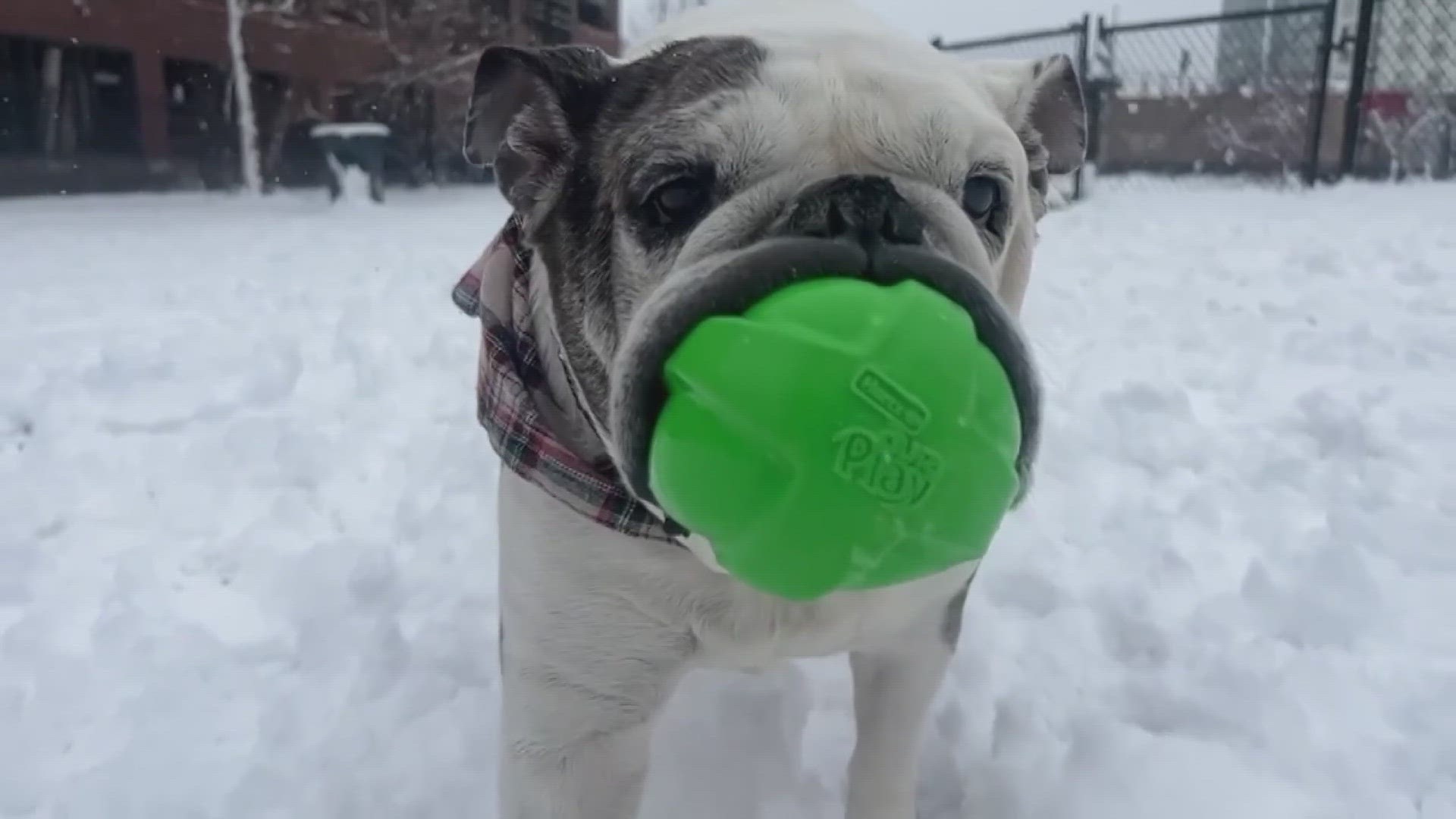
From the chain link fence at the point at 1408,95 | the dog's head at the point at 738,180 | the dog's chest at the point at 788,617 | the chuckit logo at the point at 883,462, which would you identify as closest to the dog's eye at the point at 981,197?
the dog's head at the point at 738,180

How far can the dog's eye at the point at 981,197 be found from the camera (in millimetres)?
1618

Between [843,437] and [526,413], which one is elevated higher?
[843,437]

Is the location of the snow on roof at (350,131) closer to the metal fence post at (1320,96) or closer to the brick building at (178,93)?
the brick building at (178,93)

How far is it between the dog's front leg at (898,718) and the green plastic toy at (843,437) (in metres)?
0.78

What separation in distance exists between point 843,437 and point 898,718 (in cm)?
103

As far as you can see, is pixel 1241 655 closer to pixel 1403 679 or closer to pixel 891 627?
pixel 1403 679

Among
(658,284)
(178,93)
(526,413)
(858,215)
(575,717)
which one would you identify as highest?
(858,215)

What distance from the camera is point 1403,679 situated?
230 cm

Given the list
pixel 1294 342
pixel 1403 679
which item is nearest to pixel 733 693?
pixel 1403 679

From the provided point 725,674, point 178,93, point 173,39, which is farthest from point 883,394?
point 178,93

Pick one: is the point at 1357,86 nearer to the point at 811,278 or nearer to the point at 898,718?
the point at 898,718

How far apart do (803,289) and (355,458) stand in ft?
9.22

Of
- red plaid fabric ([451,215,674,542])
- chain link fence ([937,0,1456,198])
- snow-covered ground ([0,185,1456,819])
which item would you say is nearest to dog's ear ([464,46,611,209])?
red plaid fabric ([451,215,674,542])

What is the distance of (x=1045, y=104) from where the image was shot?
2137mm
